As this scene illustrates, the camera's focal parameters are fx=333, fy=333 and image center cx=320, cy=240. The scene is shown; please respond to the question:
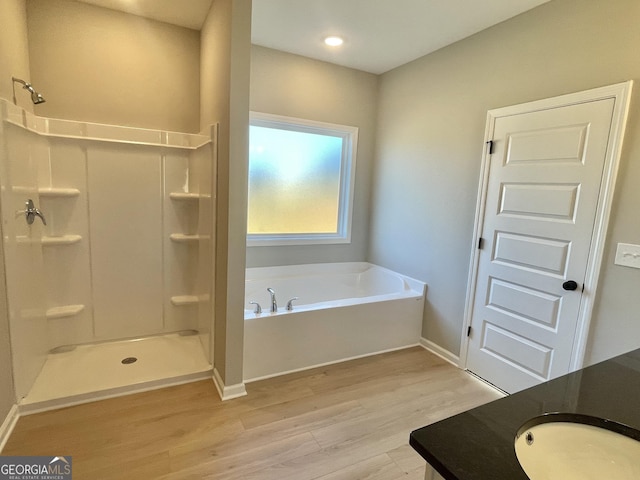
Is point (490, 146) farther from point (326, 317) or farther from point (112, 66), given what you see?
point (112, 66)

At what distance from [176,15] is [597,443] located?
3382 mm

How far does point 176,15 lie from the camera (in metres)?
2.60

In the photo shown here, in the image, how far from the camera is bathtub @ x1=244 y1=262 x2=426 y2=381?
8.18ft

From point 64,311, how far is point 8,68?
5.54 ft

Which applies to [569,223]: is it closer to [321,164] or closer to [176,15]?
[321,164]

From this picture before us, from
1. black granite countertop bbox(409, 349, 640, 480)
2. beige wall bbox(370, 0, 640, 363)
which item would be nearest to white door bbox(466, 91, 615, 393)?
beige wall bbox(370, 0, 640, 363)

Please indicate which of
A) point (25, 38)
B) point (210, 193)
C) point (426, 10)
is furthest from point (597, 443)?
point (25, 38)

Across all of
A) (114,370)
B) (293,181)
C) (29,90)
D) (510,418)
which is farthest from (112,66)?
(510,418)

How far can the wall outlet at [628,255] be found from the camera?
1.79 m

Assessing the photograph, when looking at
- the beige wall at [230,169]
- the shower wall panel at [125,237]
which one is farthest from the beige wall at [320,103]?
the shower wall panel at [125,237]

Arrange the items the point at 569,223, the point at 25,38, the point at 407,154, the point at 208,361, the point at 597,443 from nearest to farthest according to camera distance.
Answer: the point at 597,443, the point at 569,223, the point at 25,38, the point at 208,361, the point at 407,154

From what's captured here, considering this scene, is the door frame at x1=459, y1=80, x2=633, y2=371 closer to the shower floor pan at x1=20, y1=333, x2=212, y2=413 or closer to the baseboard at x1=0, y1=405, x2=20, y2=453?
the shower floor pan at x1=20, y1=333, x2=212, y2=413

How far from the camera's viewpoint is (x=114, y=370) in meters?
2.40

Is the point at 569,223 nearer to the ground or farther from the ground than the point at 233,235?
farther from the ground
